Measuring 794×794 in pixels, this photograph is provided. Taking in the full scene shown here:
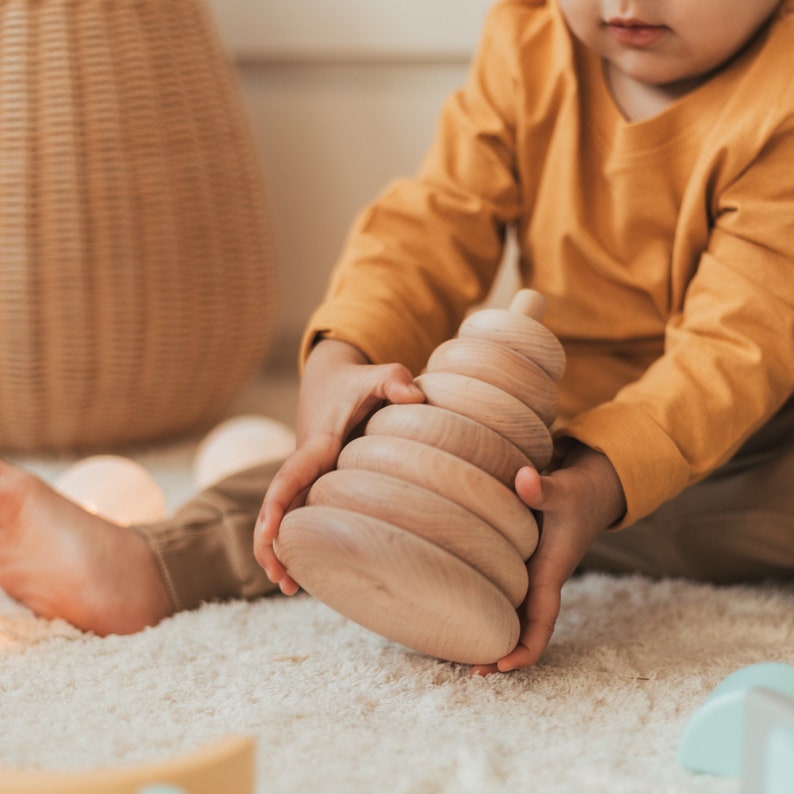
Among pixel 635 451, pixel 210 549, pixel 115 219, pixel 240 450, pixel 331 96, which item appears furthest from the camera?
pixel 331 96

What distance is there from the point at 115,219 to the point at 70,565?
50 cm

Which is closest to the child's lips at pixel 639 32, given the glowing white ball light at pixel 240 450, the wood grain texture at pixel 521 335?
the wood grain texture at pixel 521 335

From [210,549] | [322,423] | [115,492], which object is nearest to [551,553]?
[322,423]

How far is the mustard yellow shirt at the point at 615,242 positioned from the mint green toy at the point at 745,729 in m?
0.16

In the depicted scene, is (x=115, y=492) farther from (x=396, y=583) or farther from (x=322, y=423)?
(x=396, y=583)

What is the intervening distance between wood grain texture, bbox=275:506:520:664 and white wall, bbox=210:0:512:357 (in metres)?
0.93

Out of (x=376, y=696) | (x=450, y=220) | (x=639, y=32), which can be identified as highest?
(x=639, y=32)

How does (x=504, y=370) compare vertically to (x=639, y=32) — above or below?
below

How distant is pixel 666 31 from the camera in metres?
0.70

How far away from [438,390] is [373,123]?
2.96 ft

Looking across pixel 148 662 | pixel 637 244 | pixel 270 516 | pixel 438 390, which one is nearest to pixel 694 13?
pixel 637 244

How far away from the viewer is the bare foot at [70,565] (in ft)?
2.25

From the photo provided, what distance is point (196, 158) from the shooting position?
1145 mm

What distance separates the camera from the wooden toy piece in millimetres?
403
